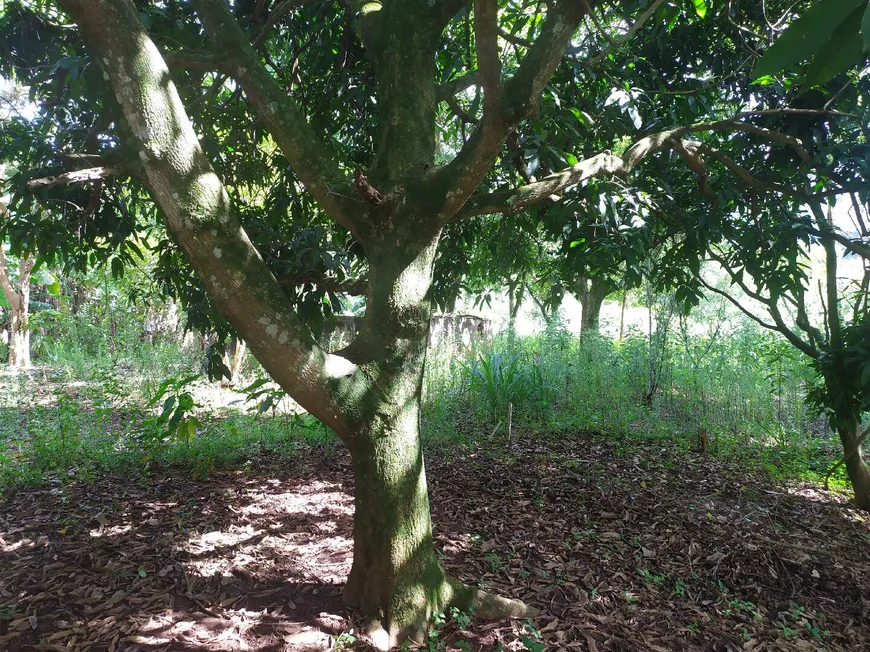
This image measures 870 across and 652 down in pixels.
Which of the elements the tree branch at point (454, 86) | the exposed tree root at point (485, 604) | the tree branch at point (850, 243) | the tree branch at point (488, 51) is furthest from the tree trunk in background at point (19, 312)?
the tree branch at point (850, 243)

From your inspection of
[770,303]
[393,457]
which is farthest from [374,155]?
[770,303]

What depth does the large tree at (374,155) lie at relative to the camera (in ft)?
6.20

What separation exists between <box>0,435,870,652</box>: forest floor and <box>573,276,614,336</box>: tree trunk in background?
1.52 meters

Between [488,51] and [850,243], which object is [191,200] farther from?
[850,243]

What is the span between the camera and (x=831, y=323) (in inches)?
152

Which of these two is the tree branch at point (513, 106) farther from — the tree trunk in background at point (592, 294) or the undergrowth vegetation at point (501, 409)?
the undergrowth vegetation at point (501, 409)

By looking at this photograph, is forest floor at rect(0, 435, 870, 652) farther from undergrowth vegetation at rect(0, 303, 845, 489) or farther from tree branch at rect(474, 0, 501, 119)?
tree branch at rect(474, 0, 501, 119)

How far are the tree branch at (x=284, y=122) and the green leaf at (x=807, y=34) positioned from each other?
1.82 m

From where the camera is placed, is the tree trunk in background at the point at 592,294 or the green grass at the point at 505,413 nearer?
the tree trunk in background at the point at 592,294

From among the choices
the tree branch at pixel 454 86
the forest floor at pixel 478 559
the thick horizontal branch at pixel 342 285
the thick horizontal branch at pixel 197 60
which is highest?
the tree branch at pixel 454 86

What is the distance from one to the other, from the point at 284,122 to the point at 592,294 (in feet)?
8.66

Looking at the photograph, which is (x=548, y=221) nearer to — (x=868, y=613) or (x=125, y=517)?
(x=868, y=613)

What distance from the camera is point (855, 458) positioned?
4039 millimetres

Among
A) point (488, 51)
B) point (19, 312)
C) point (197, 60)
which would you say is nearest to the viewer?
point (488, 51)
